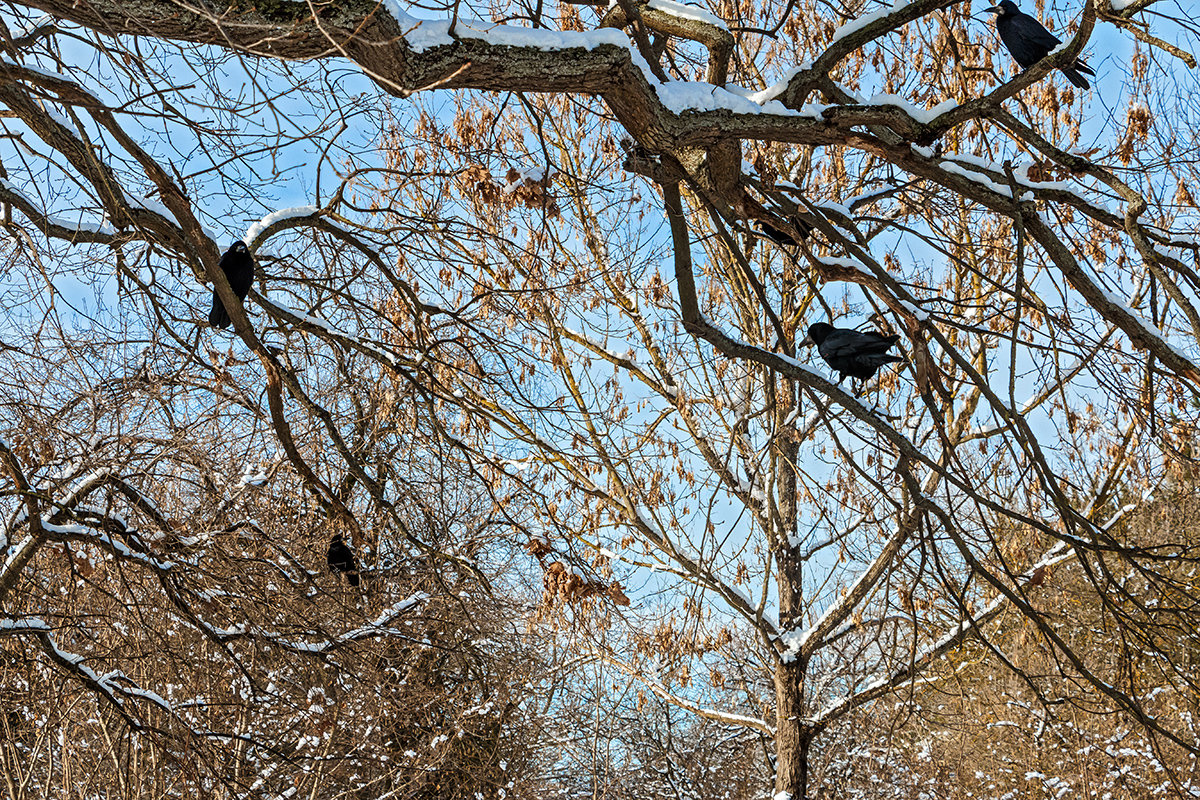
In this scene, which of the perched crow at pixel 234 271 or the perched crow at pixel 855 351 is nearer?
the perched crow at pixel 855 351

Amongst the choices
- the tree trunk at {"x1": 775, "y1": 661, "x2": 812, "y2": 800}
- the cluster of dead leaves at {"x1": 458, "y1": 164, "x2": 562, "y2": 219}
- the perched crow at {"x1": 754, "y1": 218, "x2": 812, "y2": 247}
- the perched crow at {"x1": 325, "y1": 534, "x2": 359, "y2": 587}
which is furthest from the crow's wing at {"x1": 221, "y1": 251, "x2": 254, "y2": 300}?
the tree trunk at {"x1": 775, "y1": 661, "x2": 812, "y2": 800}

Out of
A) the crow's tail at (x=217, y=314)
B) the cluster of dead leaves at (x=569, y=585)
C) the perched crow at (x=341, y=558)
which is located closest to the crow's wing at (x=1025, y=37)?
the cluster of dead leaves at (x=569, y=585)

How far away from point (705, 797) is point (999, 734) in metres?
3.60

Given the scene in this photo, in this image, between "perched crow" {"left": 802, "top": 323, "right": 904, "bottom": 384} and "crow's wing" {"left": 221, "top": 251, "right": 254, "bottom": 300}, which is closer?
"perched crow" {"left": 802, "top": 323, "right": 904, "bottom": 384}

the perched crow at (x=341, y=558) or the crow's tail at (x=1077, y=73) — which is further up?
the crow's tail at (x=1077, y=73)

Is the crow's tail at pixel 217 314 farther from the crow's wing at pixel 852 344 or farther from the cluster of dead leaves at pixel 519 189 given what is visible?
the crow's wing at pixel 852 344

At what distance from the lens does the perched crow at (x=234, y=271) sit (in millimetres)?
3262

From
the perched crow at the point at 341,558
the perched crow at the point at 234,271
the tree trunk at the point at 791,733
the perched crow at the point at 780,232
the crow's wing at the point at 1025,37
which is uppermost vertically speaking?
the crow's wing at the point at 1025,37

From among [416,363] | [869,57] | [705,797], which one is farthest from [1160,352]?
[705,797]

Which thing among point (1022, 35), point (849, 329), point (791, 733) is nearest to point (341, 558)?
point (849, 329)

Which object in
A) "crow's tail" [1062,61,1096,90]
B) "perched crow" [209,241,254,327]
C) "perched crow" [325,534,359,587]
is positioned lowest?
"perched crow" [325,534,359,587]

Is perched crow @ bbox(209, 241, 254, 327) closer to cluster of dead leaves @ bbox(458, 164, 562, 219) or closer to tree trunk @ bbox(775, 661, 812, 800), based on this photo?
cluster of dead leaves @ bbox(458, 164, 562, 219)

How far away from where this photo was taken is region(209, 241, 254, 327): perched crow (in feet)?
10.7

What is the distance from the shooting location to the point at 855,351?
311 centimetres
